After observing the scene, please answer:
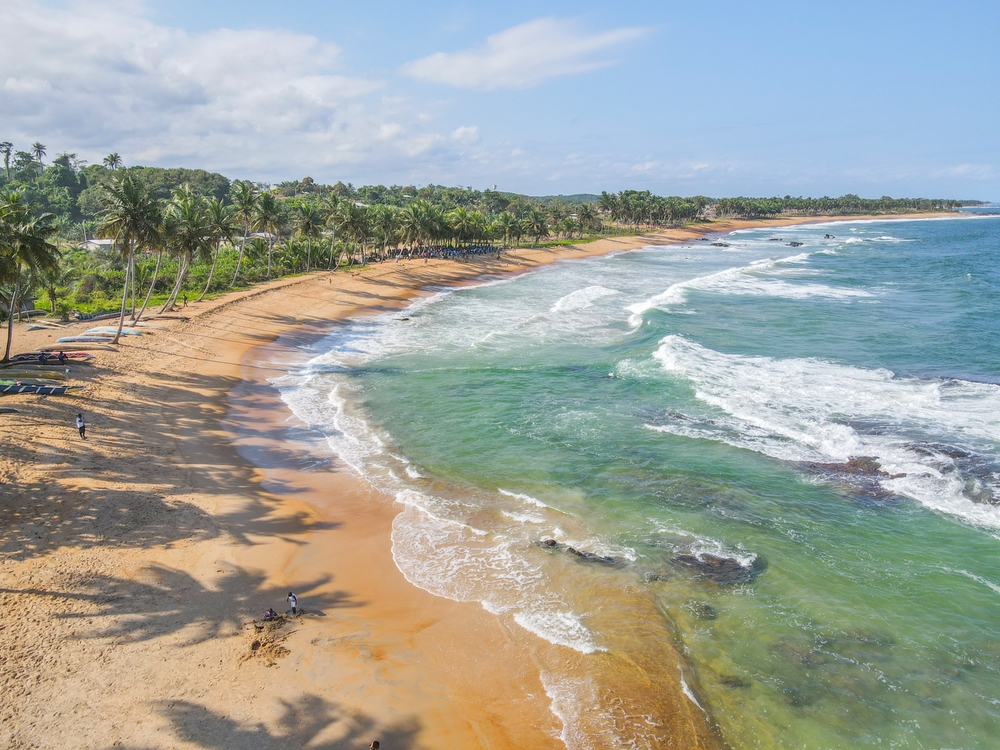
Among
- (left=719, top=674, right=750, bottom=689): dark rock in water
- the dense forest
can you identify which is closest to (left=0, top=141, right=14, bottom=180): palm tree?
the dense forest

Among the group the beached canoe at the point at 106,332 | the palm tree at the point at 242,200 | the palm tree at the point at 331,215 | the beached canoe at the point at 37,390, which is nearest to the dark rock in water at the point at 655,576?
the beached canoe at the point at 37,390

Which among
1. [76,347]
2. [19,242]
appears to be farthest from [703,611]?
[76,347]

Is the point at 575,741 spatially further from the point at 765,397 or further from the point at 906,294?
the point at 906,294

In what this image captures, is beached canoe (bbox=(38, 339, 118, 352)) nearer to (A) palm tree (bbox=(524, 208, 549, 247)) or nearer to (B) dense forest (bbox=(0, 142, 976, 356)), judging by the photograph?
(B) dense forest (bbox=(0, 142, 976, 356))

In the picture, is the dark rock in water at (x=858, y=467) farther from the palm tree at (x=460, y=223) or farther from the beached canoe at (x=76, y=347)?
the palm tree at (x=460, y=223)

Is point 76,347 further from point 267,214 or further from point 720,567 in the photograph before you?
point 720,567

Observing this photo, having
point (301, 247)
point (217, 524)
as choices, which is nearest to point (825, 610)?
point (217, 524)

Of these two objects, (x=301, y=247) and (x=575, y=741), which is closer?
(x=575, y=741)
